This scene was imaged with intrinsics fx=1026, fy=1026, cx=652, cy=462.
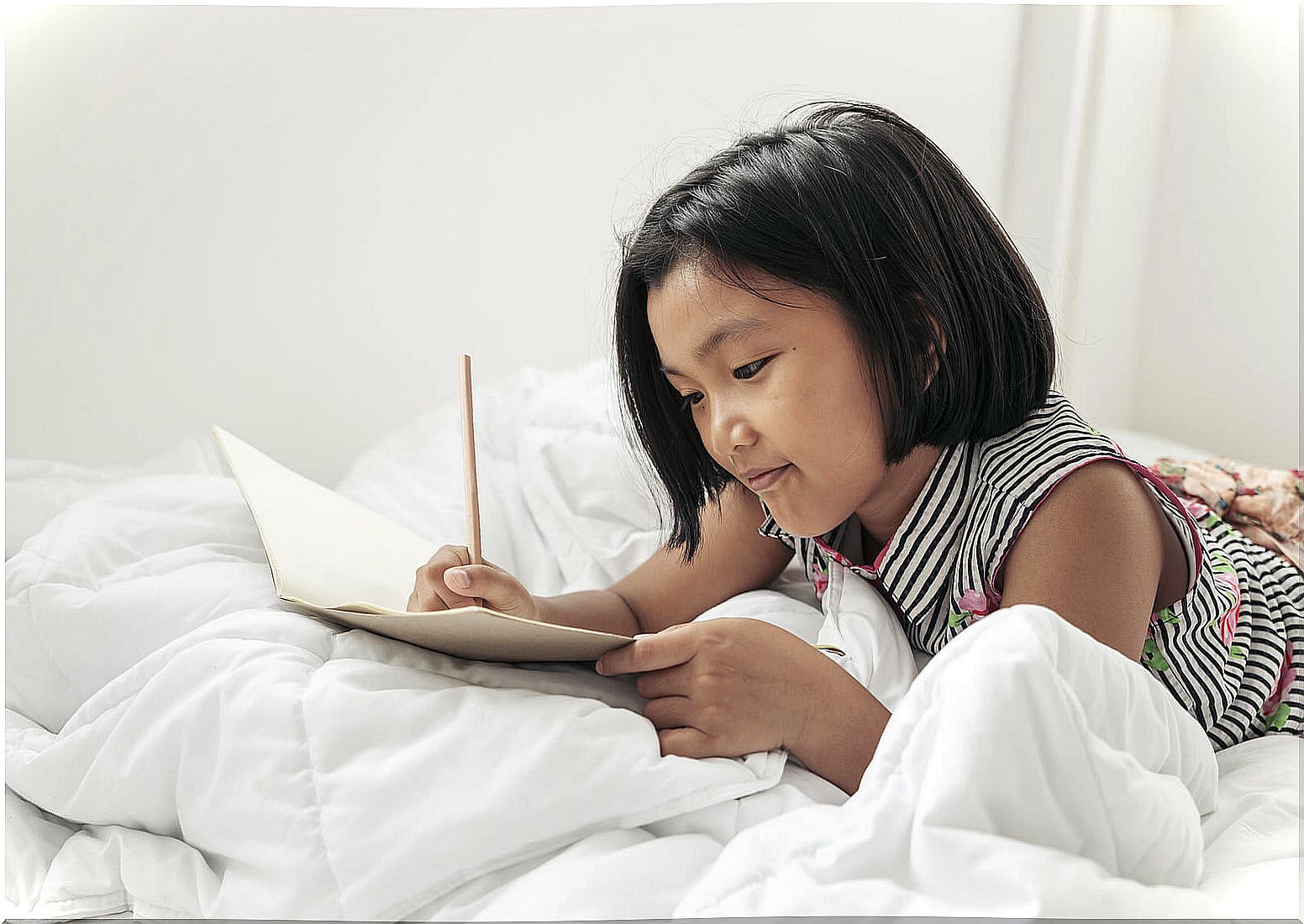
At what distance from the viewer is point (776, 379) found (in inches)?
23.7

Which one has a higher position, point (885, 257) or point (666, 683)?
point (885, 257)

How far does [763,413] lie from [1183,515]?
0.28 metres

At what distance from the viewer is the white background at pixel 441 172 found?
878 mm

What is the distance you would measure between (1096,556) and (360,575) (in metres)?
0.43

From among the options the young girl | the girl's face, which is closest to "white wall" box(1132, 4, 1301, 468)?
the young girl

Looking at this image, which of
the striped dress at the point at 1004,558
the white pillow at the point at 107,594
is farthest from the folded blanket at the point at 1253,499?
the white pillow at the point at 107,594

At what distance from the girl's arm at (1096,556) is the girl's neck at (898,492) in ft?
0.34

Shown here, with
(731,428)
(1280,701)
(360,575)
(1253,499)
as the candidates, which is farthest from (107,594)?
(1253,499)

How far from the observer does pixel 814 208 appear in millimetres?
614

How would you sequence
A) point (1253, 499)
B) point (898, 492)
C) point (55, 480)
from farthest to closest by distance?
point (1253, 499) < point (55, 480) < point (898, 492)

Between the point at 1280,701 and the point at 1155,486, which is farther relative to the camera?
the point at 1280,701

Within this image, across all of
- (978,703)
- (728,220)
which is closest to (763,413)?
(728,220)

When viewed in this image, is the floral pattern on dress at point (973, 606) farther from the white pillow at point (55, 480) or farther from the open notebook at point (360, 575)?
the white pillow at point (55, 480)

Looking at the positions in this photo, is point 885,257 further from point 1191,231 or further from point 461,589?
point 1191,231
